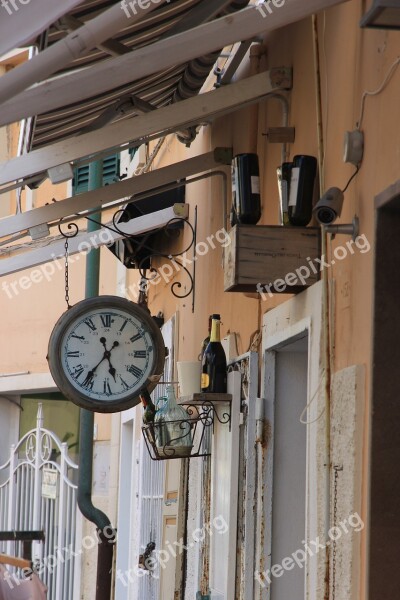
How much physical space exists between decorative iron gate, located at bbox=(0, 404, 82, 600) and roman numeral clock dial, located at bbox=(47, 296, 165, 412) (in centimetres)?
513

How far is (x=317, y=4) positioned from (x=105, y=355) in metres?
3.14

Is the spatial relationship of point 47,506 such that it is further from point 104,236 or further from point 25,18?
point 25,18

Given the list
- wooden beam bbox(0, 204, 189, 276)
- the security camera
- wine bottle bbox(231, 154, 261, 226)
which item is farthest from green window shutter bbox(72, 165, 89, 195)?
the security camera

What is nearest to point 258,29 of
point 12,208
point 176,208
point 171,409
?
point 171,409

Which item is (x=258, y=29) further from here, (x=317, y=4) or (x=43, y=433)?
(x=43, y=433)

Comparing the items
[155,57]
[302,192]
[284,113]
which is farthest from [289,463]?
[155,57]

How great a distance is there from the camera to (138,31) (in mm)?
5895

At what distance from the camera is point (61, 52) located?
3449 mm

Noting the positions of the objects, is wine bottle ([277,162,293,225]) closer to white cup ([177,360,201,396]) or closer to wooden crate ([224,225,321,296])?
wooden crate ([224,225,321,296])

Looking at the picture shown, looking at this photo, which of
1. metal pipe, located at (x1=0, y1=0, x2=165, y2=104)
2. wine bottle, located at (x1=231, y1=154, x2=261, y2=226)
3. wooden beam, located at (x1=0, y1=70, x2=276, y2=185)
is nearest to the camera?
metal pipe, located at (x1=0, y1=0, x2=165, y2=104)

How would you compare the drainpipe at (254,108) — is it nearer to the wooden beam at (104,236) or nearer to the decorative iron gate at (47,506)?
the wooden beam at (104,236)

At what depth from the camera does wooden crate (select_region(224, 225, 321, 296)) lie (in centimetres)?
469

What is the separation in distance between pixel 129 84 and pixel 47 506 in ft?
23.1

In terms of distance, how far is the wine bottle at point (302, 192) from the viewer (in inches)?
187
